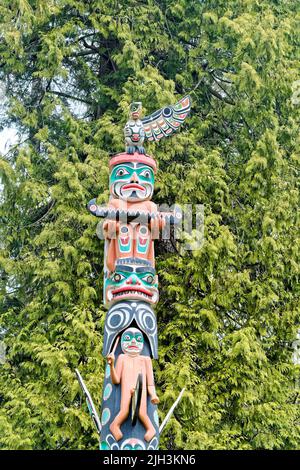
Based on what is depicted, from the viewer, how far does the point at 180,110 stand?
912 centimetres

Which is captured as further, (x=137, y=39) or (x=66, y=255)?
(x=137, y=39)

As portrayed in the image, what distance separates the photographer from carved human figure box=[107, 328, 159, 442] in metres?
7.25

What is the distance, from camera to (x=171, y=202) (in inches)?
443

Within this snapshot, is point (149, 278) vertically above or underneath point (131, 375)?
above

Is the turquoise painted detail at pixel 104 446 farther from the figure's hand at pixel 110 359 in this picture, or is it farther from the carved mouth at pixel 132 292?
the carved mouth at pixel 132 292

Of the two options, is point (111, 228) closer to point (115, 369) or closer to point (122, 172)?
point (122, 172)

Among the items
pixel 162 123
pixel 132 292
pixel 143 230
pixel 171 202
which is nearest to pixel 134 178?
pixel 143 230

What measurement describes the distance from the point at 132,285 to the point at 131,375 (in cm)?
83

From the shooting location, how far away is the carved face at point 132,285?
777 centimetres

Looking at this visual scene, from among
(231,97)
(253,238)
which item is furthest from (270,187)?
(231,97)

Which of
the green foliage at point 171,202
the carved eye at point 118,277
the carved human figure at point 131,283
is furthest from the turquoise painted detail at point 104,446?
the green foliage at point 171,202

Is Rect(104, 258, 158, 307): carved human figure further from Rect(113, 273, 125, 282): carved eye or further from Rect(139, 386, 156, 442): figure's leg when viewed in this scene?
Rect(139, 386, 156, 442): figure's leg
